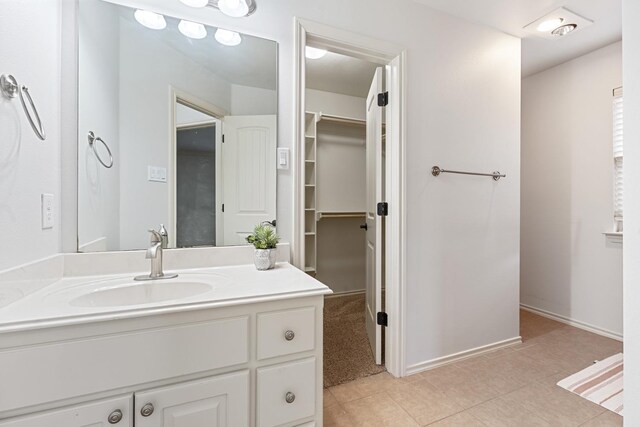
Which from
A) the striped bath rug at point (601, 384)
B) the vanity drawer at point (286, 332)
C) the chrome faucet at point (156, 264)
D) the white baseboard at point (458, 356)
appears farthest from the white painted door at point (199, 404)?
the striped bath rug at point (601, 384)

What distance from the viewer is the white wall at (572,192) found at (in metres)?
2.52

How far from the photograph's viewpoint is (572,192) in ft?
9.04

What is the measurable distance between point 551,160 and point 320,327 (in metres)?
3.05

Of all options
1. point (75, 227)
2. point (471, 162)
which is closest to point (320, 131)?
point (471, 162)

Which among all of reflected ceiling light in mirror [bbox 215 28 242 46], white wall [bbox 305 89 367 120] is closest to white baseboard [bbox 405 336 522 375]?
reflected ceiling light in mirror [bbox 215 28 242 46]

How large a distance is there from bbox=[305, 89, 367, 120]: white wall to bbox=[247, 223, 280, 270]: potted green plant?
2.36 metres

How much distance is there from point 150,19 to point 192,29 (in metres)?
0.18

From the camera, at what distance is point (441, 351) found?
2.07 m

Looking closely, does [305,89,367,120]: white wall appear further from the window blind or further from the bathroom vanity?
the bathroom vanity

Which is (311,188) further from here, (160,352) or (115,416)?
(115,416)

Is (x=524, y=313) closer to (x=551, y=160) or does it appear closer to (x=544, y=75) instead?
(x=551, y=160)

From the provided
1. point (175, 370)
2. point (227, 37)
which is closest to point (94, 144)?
point (227, 37)

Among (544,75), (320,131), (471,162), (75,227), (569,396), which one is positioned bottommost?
(569,396)

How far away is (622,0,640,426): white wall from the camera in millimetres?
1027
